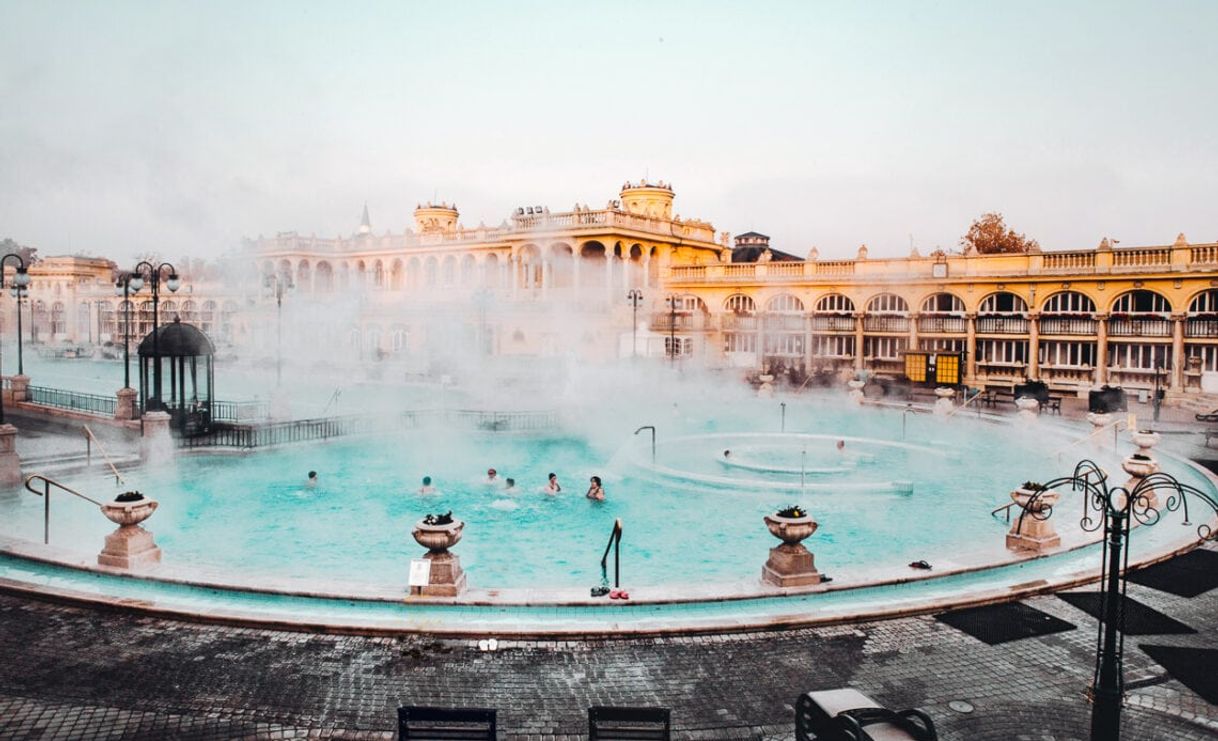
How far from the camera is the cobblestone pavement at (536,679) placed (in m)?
7.06

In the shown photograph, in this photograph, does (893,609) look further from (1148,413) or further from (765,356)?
(765,356)

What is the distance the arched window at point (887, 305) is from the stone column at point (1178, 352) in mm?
11150

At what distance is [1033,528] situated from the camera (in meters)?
12.2

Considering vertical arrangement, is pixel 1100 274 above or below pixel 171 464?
above

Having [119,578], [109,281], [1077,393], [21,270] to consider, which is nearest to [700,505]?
[119,578]

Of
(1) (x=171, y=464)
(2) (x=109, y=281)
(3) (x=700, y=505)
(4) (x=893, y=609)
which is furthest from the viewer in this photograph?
(2) (x=109, y=281)

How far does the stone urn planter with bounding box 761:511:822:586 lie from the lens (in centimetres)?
1038

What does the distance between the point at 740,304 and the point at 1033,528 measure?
34.3 meters

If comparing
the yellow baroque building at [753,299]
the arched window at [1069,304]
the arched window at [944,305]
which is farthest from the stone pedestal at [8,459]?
the arched window at [1069,304]

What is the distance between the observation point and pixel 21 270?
20609mm

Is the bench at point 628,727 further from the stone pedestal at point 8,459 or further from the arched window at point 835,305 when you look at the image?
the arched window at point 835,305

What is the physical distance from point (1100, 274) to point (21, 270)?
125 ft

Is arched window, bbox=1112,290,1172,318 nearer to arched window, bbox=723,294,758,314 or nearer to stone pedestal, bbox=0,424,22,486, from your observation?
arched window, bbox=723,294,758,314

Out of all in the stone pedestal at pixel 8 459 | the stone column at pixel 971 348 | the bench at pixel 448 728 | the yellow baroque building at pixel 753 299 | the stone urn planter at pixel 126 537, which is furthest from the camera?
the stone column at pixel 971 348
